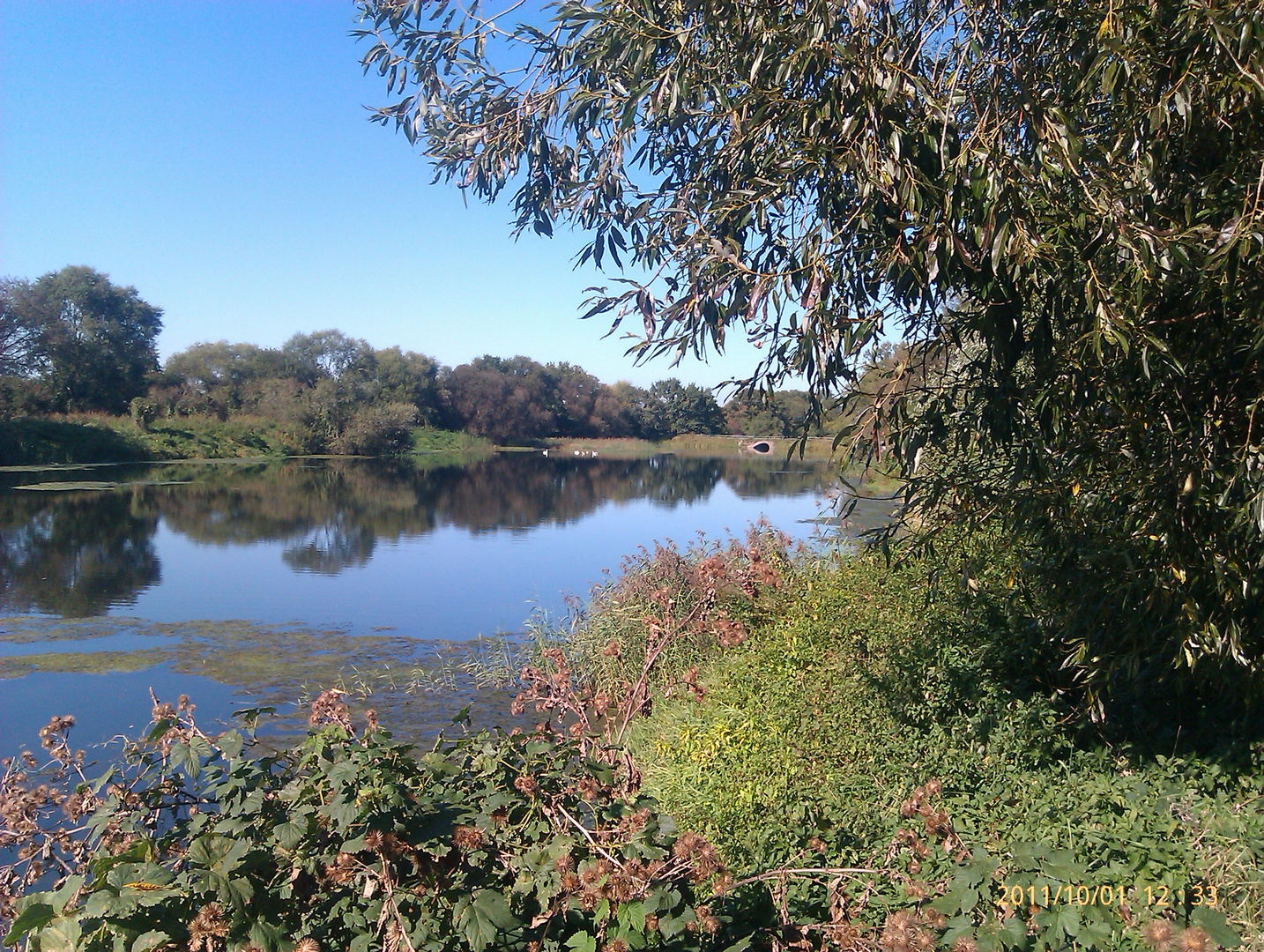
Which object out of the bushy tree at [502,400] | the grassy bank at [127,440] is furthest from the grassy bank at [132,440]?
the bushy tree at [502,400]

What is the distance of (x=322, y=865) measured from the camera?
237 cm

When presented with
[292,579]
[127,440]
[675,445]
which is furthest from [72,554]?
[675,445]

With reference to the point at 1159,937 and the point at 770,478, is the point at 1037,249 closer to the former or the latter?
the point at 1159,937

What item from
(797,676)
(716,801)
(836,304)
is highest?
Result: (836,304)

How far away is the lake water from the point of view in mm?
9492

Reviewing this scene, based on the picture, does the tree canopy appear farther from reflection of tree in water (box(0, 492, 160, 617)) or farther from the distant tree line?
reflection of tree in water (box(0, 492, 160, 617))

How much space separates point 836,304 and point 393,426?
50131 mm

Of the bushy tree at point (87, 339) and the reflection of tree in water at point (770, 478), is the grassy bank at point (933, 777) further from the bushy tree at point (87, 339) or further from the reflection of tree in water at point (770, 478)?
the bushy tree at point (87, 339)

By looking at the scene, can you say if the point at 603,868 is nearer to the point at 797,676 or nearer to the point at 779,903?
the point at 779,903

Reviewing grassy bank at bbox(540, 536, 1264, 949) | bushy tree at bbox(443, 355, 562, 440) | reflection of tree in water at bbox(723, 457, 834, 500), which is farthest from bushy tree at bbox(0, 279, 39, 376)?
grassy bank at bbox(540, 536, 1264, 949)

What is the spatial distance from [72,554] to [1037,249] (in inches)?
693

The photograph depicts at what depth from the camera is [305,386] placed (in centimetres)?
5403

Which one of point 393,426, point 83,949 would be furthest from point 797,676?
point 393,426

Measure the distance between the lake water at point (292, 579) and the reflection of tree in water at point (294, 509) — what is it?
0.29 ft
